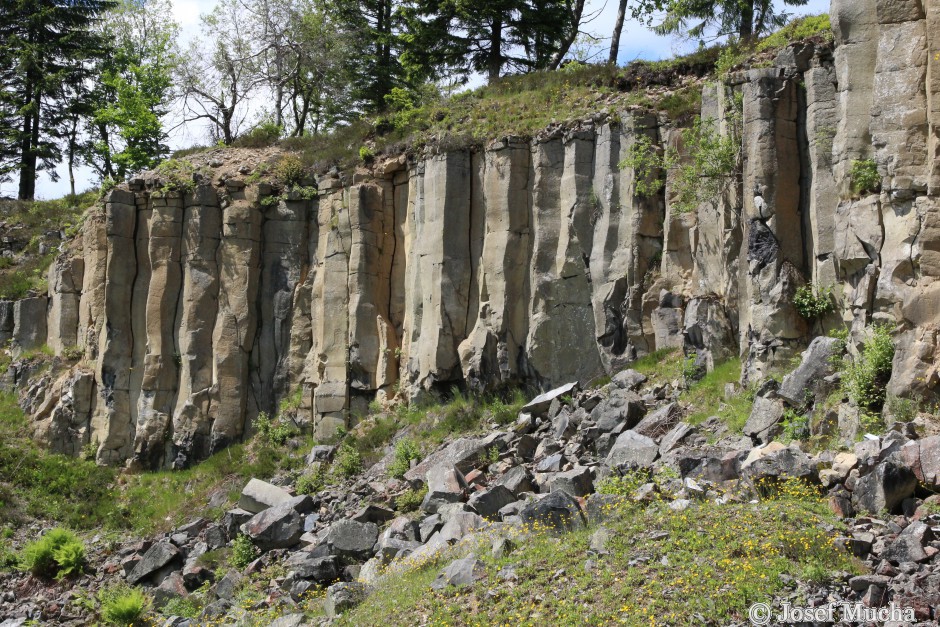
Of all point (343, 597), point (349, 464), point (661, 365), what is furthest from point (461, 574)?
point (349, 464)

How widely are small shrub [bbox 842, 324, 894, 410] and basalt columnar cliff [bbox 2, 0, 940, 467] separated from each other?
296mm

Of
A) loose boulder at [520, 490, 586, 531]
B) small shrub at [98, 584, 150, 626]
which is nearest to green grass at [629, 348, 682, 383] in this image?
loose boulder at [520, 490, 586, 531]

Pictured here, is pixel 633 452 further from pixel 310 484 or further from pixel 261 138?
pixel 261 138

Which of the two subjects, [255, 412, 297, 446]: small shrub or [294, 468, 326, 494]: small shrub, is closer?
[294, 468, 326, 494]: small shrub

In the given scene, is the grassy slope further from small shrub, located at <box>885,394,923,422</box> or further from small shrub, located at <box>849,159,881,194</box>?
small shrub, located at <box>885,394,923,422</box>

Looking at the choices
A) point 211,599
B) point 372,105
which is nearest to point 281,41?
point 372,105

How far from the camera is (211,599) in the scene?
16.4 metres

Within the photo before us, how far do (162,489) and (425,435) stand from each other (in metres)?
7.67

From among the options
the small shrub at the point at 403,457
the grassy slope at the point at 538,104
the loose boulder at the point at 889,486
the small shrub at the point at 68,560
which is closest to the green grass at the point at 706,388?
the loose boulder at the point at 889,486

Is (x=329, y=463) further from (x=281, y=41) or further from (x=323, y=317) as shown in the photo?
(x=281, y=41)

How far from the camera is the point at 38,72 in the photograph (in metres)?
36.6

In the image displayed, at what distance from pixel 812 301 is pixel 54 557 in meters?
15.7

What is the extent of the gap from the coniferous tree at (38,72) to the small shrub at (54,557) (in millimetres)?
20338

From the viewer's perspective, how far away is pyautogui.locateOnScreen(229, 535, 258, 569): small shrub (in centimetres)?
1719
